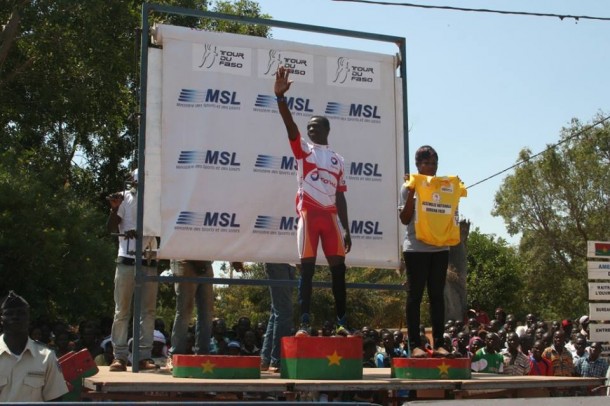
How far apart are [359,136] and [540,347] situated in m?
5.04

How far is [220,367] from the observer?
7.26 metres

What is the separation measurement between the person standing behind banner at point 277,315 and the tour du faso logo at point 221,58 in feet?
6.44

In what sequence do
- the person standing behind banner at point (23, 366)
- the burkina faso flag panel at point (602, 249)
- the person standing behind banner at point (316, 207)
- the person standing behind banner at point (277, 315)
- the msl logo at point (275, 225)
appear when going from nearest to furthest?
the person standing behind banner at point (23, 366)
the person standing behind banner at point (316, 207)
the person standing behind banner at point (277, 315)
the msl logo at point (275, 225)
the burkina faso flag panel at point (602, 249)

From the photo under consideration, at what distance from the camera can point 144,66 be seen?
891cm

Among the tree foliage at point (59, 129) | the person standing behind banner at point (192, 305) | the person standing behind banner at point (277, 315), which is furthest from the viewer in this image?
the tree foliage at point (59, 129)

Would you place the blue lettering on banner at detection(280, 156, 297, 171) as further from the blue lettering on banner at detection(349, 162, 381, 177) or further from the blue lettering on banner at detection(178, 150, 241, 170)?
the blue lettering on banner at detection(349, 162, 381, 177)

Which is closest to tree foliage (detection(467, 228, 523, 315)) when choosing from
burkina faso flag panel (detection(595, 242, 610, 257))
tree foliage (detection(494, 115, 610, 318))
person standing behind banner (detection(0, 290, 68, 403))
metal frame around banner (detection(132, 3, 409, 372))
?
tree foliage (detection(494, 115, 610, 318))

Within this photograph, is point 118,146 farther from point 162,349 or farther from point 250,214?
point 250,214

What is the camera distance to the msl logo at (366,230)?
9.63m

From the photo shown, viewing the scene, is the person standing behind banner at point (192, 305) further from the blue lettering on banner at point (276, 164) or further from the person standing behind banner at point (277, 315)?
the blue lettering on banner at point (276, 164)

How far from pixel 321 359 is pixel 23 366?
8.08ft

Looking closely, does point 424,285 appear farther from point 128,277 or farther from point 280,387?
point 128,277

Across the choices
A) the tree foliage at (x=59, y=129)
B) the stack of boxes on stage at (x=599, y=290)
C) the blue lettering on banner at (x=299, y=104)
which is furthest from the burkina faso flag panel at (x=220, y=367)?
the tree foliage at (x=59, y=129)

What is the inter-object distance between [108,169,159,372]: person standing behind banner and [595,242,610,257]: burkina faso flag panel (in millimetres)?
10420
